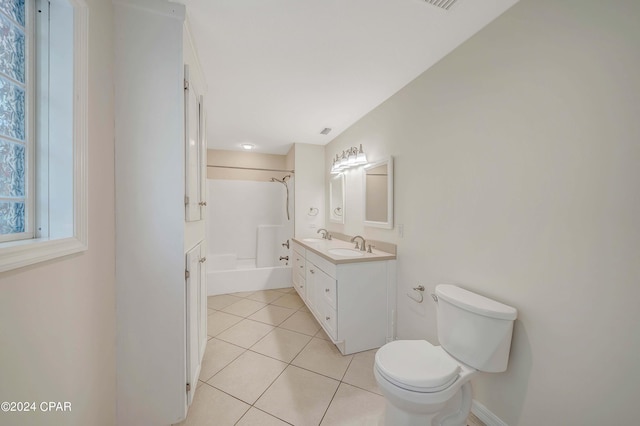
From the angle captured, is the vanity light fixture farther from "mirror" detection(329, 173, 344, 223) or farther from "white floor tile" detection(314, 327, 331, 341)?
"white floor tile" detection(314, 327, 331, 341)

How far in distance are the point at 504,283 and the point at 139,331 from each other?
1.93 meters

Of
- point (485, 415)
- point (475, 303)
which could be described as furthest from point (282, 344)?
point (475, 303)

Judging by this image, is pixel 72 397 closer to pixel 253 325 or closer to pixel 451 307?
pixel 253 325

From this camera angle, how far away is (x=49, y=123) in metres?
0.81

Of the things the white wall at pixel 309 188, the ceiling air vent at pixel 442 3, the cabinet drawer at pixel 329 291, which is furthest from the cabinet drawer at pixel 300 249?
the ceiling air vent at pixel 442 3

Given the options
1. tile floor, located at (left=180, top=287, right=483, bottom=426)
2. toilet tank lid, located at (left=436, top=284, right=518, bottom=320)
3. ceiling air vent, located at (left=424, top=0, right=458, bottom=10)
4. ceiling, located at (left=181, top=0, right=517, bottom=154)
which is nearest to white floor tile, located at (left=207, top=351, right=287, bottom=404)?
tile floor, located at (left=180, top=287, right=483, bottom=426)

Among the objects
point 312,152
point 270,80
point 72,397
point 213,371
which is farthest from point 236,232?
point 72,397

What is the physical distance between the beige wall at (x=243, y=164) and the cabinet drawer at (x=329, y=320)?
2.46 metres

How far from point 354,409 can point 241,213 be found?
330 centimetres

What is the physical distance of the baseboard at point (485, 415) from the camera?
3.95 feet

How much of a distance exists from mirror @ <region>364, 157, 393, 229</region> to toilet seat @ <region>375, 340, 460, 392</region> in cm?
103

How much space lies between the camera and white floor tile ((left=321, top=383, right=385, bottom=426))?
4.16ft

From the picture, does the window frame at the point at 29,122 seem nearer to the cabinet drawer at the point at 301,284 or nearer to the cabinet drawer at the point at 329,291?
the cabinet drawer at the point at 329,291

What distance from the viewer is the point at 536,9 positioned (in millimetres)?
1045
